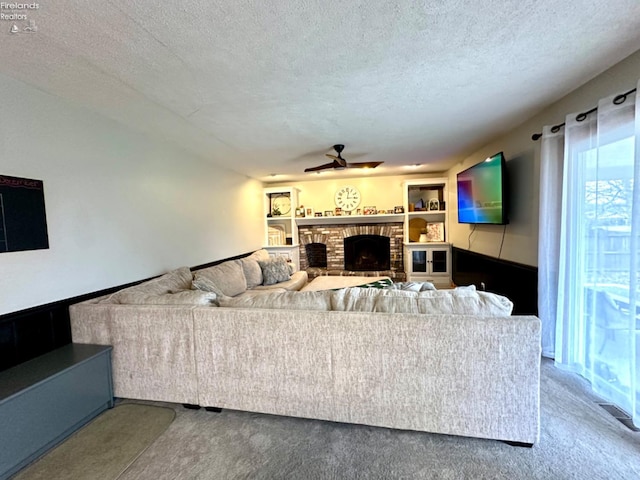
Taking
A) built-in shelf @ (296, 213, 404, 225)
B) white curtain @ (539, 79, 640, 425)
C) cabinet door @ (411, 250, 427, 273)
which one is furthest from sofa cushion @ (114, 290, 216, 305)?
cabinet door @ (411, 250, 427, 273)

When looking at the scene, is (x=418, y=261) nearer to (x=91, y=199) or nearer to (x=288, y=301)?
(x=288, y=301)

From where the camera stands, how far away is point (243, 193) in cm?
493

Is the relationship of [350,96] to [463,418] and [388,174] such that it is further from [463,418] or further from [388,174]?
[388,174]

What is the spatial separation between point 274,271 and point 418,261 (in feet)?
9.81

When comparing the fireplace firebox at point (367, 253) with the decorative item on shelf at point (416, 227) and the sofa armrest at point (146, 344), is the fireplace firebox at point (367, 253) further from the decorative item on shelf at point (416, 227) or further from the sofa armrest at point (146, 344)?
the sofa armrest at point (146, 344)

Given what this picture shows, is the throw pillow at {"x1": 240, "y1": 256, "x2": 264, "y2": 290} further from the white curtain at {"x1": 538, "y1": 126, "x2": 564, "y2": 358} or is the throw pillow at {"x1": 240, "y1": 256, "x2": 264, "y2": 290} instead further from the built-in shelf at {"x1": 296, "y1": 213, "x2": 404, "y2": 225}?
the white curtain at {"x1": 538, "y1": 126, "x2": 564, "y2": 358}

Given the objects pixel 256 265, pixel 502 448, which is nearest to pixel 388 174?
pixel 256 265

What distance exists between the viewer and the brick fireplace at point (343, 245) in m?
5.77

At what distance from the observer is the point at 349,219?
580 centimetres

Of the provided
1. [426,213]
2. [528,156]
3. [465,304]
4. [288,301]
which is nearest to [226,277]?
[288,301]

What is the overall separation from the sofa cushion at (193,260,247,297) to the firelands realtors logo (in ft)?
6.58

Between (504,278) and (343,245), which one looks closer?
(504,278)

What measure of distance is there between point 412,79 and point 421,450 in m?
2.34

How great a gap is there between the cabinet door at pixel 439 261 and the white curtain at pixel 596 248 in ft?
9.55
